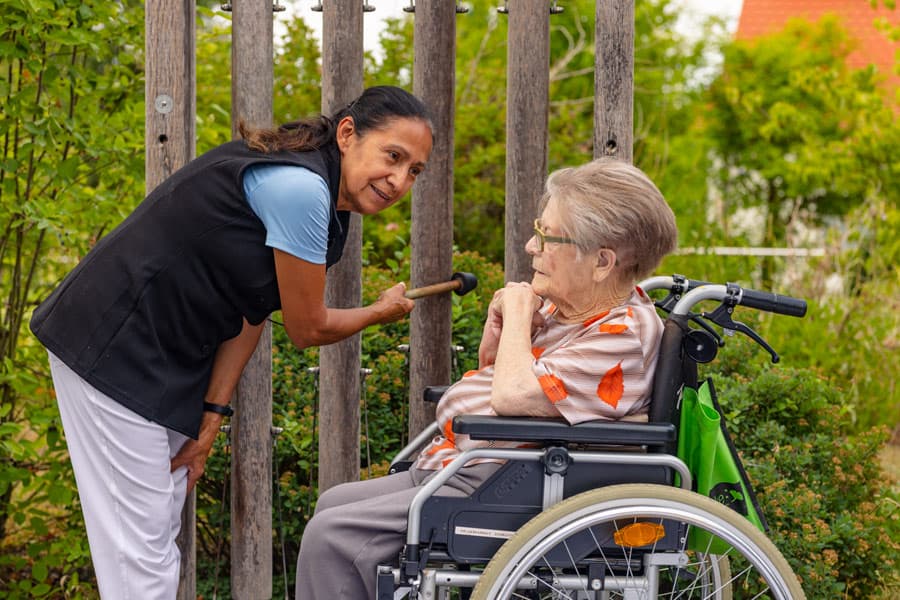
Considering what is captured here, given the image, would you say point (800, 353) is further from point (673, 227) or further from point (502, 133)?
point (673, 227)

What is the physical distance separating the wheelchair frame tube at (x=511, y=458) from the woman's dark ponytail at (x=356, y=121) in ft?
2.54

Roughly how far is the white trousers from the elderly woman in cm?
37

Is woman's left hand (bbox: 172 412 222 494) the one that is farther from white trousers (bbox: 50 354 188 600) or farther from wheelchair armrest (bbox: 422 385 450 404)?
wheelchair armrest (bbox: 422 385 450 404)

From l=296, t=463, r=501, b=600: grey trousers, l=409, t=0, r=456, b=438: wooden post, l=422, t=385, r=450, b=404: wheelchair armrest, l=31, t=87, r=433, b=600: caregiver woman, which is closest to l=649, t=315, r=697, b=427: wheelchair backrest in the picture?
l=296, t=463, r=501, b=600: grey trousers

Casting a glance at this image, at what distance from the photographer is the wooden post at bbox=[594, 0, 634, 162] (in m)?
3.09

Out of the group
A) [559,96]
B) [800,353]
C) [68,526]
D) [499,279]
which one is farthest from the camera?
[559,96]

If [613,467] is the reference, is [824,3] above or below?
above

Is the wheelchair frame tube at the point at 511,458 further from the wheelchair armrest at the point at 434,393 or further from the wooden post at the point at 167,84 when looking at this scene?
the wooden post at the point at 167,84

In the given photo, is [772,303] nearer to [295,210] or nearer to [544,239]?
[544,239]

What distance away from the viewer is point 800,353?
5.84 meters

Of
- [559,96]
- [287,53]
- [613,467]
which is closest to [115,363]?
[613,467]

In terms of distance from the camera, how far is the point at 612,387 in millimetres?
2473

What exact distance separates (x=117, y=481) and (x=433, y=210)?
3.99ft

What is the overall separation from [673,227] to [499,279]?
193cm
